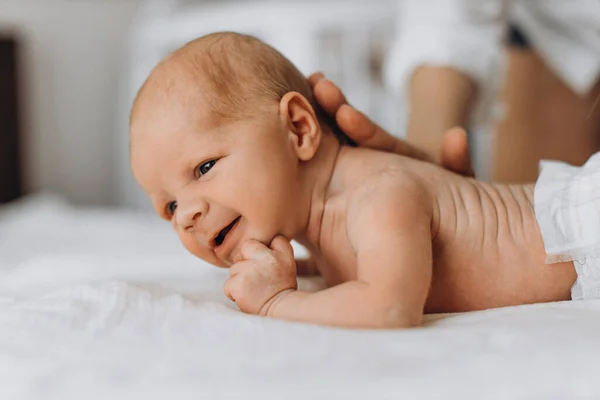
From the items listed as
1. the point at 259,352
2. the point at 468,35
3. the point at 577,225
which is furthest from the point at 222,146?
the point at 468,35

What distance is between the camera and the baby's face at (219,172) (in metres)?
0.76

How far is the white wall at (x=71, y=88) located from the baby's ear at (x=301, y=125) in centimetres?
217

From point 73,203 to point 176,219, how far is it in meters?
2.19

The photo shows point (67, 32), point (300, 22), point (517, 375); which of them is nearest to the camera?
point (517, 375)

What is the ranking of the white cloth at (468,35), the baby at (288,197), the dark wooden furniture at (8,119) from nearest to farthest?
the baby at (288,197)
the white cloth at (468,35)
the dark wooden furniture at (8,119)

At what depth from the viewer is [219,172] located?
2.51 ft

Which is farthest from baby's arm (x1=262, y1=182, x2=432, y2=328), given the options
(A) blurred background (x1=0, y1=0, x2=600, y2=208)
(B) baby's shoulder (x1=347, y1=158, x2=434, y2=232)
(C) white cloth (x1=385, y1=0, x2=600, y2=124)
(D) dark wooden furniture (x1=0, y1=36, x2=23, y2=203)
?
(D) dark wooden furniture (x1=0, y1=36, x2=23, y2=203)

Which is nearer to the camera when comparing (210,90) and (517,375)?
(517,375)

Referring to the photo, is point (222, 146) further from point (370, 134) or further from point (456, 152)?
point (456, 152)

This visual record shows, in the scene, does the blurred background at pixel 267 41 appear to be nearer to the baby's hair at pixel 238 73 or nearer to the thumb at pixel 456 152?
the thumb at pixel 456 152

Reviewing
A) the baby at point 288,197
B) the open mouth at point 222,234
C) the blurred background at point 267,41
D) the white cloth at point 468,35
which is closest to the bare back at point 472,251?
the baby at point 288,197

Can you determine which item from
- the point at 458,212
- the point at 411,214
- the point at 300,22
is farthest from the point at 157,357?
the point at 300,22

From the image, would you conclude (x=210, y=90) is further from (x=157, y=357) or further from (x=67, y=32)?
(x=67, y=32)

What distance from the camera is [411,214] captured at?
712 mm
